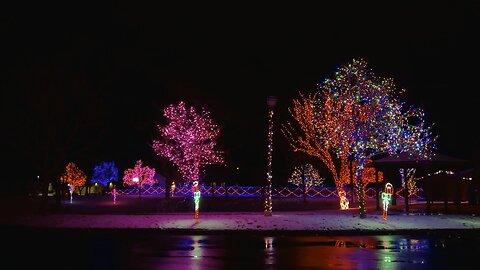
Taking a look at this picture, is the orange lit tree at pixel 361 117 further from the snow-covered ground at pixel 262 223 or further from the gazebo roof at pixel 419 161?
the snow-covered ground at pixel 262 223

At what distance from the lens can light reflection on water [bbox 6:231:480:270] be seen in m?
12.5

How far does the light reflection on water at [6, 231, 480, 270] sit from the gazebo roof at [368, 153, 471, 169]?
9568 millimetres

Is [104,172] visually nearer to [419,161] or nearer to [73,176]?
[73,176]

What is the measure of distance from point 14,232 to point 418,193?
4309 centimetres

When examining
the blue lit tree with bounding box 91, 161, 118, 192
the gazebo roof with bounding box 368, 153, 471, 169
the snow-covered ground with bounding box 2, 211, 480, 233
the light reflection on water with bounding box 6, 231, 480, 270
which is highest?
the blue lit tree with bounding box 91, 161, 118, 192

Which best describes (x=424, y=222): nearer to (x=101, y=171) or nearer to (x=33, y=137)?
(x=33, y=137)

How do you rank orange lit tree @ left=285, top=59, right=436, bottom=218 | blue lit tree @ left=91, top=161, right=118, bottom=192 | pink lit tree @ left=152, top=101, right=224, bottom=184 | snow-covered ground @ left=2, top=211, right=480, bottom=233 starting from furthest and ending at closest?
blue lit tree @ left=91, top=161, right=118, bottom=192 → pink lit tree @ left=152, top=101, right=224, bottom=184 → orange lit tree @ left=285, top=59, right=436, bottom=218 → snow-covered ground @ left=2, top=211, right=480, bottom=233

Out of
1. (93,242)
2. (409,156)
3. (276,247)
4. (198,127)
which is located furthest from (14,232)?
(198,127)

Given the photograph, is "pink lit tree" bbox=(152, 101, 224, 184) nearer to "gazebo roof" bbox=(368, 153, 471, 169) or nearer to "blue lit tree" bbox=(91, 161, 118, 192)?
"gazebo roof" bbox=(368, 153, 471, 169)

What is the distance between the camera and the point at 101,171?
90.0m

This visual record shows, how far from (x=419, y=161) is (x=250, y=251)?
17.5 metres

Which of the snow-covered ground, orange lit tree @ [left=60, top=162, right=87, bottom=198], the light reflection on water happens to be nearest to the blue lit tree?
orange lit tree @ [left=60, top=162, right=87, bottom=198]

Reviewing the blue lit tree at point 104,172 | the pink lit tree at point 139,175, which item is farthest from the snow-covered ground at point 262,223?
the blue lit tree at point 104,172

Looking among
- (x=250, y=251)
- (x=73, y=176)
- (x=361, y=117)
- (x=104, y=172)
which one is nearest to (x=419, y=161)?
(x=361, y=117)
